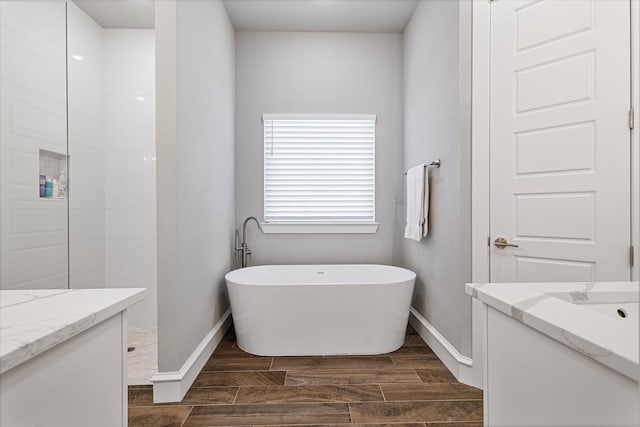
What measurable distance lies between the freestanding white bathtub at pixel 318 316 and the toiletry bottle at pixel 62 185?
3.78 feet

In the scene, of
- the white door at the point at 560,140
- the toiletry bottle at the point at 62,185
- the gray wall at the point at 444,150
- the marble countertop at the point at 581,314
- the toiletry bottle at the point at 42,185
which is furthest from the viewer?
the gray wall at the point at 444,150

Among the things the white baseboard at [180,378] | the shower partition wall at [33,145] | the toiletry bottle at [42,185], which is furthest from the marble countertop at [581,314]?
the toiletry bottle at [42,185]

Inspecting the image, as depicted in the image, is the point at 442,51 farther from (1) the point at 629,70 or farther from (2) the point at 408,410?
(2) the point at 408,410

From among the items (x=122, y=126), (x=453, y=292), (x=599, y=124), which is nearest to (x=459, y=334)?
(x=453, y=292)

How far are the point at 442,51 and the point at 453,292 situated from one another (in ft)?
5.36

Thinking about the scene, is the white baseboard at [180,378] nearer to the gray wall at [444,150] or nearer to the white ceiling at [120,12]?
the gray wall at [444,150]

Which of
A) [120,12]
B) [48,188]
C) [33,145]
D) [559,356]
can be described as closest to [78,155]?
[48,188]

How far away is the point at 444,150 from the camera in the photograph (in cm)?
226

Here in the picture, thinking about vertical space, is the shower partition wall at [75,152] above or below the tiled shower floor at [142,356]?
above

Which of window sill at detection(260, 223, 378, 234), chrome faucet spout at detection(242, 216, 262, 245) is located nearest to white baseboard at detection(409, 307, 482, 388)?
window sill at detection(260, 223, 378, 234)

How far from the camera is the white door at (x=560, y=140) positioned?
5.17 ft

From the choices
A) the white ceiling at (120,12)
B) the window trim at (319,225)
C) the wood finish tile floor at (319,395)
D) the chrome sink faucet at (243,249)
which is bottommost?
the wood finish tile floor at (319,395)

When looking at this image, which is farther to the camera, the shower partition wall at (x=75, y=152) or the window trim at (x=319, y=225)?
the window trim at (x=319, y=225)

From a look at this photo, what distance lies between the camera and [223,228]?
9.21ft
